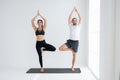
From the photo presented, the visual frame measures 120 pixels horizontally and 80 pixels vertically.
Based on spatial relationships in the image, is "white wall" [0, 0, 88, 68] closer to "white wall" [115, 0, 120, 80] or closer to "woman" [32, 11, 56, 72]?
"woman" [32, 11, 56, 72]

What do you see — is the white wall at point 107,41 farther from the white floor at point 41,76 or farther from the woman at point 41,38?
the woman at point 41,38

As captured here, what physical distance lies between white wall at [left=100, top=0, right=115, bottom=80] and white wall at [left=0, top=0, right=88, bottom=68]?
1.63m

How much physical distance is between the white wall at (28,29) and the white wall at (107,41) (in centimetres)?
163

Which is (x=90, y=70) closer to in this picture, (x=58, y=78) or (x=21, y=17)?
(x=58, y=78)

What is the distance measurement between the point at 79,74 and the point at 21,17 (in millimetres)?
1878

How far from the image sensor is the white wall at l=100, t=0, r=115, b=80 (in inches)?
117

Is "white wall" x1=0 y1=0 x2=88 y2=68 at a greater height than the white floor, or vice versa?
"white wall" x1=0 y1=0 x2=88 y2=68

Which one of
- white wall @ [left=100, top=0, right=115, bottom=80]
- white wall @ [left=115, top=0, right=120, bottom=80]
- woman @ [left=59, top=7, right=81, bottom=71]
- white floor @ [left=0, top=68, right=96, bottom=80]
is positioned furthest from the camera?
woman @ [left=59, top=7, right=81, bottom=71]

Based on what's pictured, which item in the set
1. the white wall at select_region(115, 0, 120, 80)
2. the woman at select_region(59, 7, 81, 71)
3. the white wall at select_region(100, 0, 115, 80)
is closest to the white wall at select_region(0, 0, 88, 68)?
the woman at select_region(59, 7, 81, 71)

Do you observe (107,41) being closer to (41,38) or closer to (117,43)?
(117,43)

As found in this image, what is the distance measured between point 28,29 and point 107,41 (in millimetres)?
2207

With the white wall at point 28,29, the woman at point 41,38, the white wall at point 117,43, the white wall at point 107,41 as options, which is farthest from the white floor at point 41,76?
the white wall at point 117,43

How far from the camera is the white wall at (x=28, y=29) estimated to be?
15.3ft

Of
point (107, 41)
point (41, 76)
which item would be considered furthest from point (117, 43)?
point (41, 76)
